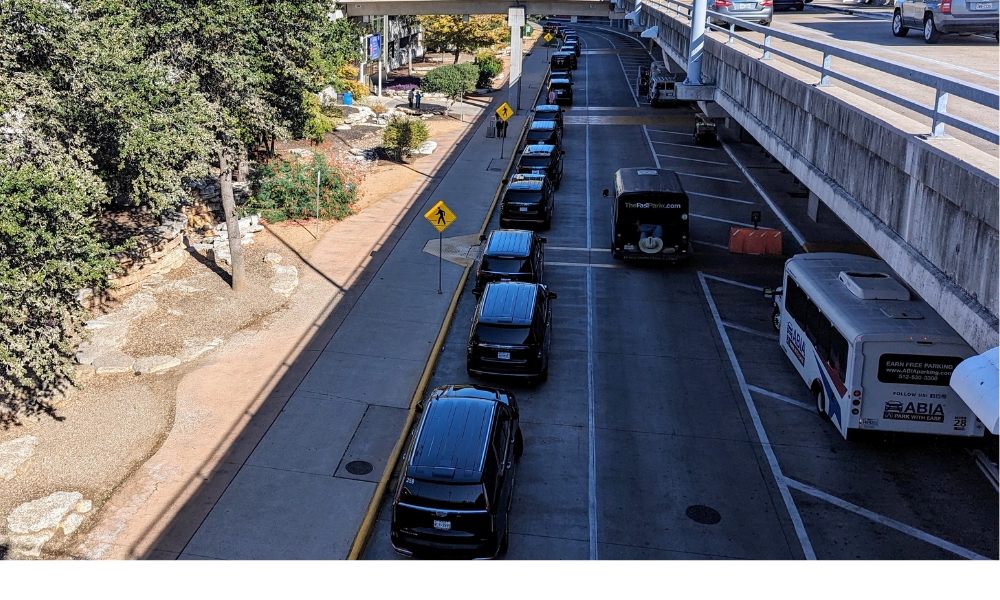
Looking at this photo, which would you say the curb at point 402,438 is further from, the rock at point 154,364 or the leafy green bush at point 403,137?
the leafy green bush at point 403,137

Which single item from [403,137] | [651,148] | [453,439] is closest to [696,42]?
[651,148]

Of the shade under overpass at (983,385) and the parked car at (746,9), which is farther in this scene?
the parked car at (746,9)

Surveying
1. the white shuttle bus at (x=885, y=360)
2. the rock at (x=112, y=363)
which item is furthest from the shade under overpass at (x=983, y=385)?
the rock at (x=112, y=363)

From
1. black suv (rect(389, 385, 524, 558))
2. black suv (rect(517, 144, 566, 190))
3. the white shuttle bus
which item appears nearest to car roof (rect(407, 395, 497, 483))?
black suv (rect(389, 385, 524, 558))

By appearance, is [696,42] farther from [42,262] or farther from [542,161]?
[42,262]

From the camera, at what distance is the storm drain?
13.1 meters

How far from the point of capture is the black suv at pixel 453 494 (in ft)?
38.0

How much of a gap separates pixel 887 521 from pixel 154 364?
14.1 meters

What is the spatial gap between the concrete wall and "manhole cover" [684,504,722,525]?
179 inches

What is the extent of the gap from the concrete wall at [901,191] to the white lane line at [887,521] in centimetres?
402

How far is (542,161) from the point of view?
33281 millimetres

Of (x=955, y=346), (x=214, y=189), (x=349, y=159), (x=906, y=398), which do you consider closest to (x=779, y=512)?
(x=906, y=398)

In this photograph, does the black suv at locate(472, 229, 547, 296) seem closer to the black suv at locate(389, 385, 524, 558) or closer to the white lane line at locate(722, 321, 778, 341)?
the white lane line at locate(722, 321, 778, 341)

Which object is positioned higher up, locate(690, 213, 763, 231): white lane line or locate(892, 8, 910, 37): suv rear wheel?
locate(892, 8, 910, 37): suv rear wheel
